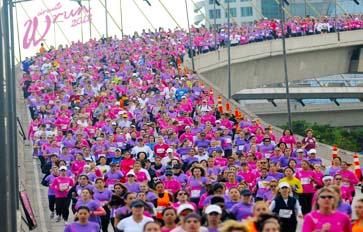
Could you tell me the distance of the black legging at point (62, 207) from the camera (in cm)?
2097

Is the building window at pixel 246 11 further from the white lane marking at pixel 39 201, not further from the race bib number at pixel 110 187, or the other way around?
the race bib number at pixel 110 187

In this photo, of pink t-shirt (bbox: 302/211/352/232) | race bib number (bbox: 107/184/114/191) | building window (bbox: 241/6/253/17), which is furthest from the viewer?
building window (bbox: 241/6/253/17)

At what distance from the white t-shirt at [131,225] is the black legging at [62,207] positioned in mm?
7846

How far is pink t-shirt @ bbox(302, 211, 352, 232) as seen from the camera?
1103 cm

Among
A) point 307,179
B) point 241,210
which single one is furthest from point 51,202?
point 241,210

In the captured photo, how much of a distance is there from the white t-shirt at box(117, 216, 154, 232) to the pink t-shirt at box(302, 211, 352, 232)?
2380 millimetres

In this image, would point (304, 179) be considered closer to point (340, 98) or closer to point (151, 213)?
point (151, 213)

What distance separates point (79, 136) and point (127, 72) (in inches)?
668

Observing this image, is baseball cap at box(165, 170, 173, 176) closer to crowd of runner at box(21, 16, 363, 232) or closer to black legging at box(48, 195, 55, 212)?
crowd of runner at box(21, 16, 363, 232)

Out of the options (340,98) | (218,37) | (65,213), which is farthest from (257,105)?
(65,213)

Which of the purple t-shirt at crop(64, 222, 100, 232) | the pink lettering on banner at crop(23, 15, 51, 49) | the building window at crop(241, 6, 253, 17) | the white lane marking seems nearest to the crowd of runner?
the purple t-shirt at crop(64, 222, 100, 232)

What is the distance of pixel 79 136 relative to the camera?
988 inches

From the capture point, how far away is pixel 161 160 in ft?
73.5

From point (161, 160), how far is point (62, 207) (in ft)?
7.78
